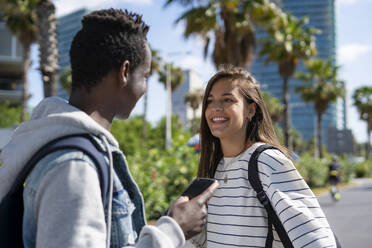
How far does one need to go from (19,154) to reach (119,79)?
0.37 m

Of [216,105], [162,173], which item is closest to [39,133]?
[216,105]

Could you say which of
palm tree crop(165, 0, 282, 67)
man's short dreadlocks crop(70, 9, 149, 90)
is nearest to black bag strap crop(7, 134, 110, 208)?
man's short dreadlocks crop(70, 9, 149, 90)

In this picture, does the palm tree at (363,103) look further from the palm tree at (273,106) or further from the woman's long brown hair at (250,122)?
the woman's long brown hair at (250,122)

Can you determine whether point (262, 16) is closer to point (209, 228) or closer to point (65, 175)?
point (209, 228)

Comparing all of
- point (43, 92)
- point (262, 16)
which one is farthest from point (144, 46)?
point (262, 16)

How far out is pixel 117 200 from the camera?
4.12 feet

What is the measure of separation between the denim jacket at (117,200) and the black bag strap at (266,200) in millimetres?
833

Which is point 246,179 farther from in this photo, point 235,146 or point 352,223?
point 352,223

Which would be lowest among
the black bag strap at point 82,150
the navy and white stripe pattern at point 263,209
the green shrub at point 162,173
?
the green shrub at point 162,173

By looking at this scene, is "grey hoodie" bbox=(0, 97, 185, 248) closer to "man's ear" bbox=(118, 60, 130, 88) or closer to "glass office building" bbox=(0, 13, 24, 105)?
"man's ear" bbox=(118, 60, 130, 88)

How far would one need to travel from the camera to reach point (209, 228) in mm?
2355

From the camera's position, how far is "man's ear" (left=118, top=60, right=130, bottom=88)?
134cm

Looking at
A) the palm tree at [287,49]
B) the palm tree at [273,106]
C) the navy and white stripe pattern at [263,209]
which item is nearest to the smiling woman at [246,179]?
the navy and white stripe pattern at [263,209]

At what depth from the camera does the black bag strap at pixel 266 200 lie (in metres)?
1.98
